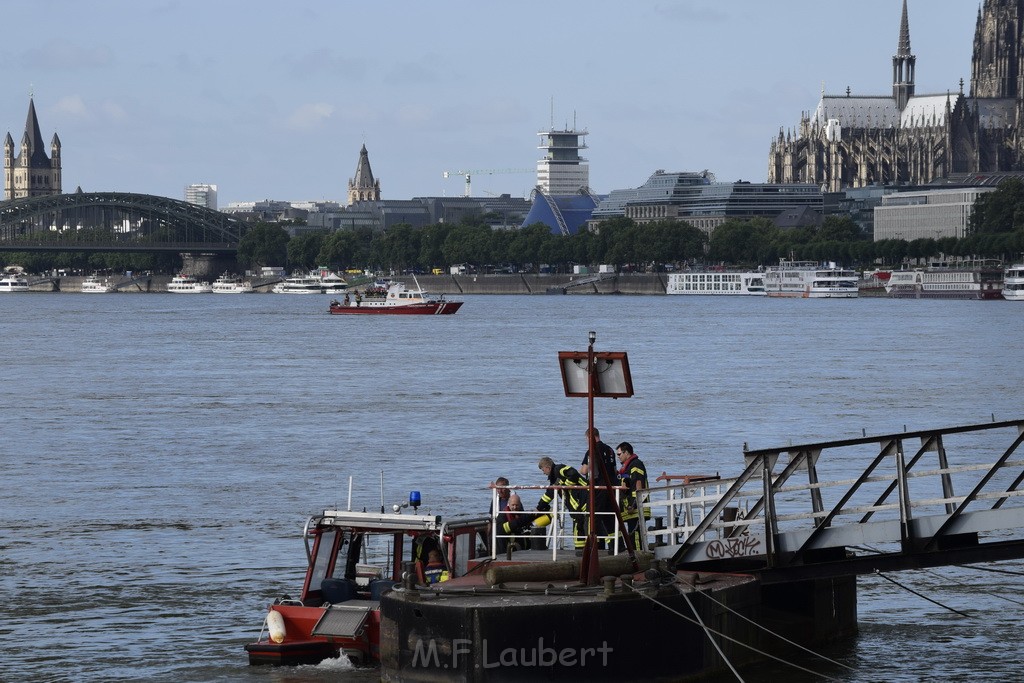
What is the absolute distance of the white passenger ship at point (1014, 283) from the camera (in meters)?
183

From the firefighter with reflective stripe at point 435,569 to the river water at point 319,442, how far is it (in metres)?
1.10

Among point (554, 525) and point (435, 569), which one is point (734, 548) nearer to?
point (554, 525)

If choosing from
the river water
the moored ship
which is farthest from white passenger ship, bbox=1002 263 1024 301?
the river water

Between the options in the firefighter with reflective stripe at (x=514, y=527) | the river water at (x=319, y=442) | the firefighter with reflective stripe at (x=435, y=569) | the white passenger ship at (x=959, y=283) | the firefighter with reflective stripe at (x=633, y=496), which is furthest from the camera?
the white passenger ship at (x=959, y=283)

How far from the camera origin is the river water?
2120 centimetres

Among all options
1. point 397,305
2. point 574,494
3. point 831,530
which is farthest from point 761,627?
point 397,305

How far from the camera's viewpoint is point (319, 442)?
42.7m

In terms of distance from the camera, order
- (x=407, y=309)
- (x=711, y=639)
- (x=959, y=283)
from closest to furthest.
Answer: (x=711, y=639), (x=407, y=309), (x=959, y=283)

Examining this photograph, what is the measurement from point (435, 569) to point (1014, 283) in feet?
558

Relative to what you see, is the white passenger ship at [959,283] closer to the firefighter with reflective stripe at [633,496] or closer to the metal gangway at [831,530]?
the firefighter with reflective stripe at [633,496]

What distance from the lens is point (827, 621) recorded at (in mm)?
20328

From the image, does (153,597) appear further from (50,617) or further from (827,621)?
(827,621)

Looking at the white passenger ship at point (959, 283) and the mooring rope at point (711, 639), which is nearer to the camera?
the mooring rope at point (711, 639)

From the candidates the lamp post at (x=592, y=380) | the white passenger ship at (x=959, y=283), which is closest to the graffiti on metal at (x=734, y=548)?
→ the lamp post at (x=592, y=380)
